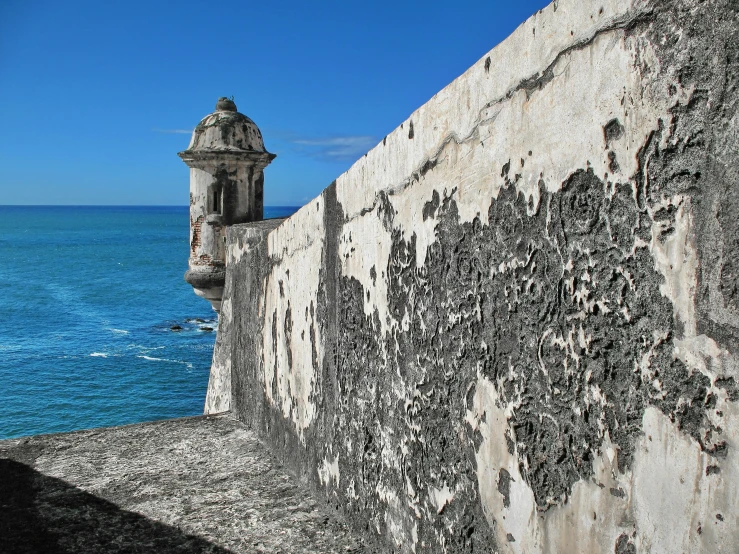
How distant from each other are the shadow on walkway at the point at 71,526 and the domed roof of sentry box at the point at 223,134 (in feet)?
15.1

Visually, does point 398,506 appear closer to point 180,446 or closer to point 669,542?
point 669,542

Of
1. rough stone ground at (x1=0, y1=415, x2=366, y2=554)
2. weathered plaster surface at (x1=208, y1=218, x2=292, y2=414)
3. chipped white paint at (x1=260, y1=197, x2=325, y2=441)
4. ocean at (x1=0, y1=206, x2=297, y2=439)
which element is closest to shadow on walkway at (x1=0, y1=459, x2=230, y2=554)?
rough stone ground at (x1=0, y1=415, x2=366, y2=554)

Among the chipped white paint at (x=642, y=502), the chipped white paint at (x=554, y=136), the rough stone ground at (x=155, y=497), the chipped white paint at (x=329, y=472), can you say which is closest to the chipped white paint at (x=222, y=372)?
the rough stone ground at (x=155, y=497)

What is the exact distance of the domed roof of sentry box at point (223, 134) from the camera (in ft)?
23.3

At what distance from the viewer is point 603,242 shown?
1237mm

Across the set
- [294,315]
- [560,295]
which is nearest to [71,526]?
[294,315]

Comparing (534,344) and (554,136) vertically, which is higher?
(554,136)

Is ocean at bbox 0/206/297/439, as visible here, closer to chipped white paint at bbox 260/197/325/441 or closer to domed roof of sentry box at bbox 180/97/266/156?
domed roof of sentry box at bbox 180/97/266/156

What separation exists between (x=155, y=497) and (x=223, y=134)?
4.90 metres

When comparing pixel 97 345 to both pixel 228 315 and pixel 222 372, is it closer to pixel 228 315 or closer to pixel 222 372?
pixel 222 372

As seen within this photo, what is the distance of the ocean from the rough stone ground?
1633cm

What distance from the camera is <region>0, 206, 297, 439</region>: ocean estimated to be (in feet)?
67.8

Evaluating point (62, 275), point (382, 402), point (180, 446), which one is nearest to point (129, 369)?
point (180, 446)

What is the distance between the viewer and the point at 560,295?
1351 mm
